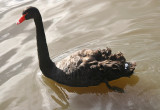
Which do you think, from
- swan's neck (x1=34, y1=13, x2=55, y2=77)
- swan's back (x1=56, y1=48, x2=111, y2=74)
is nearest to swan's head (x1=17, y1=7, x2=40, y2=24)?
swan's neck (x1=34, y1=13, x2=55, y2=77)

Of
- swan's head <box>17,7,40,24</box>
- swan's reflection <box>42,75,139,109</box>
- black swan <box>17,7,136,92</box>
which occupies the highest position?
swan's head <box>17,7,40,24</box>

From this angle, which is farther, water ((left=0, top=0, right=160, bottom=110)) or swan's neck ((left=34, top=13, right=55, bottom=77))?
swan's neck ((left=34, top=13, right=55, bottom=77))

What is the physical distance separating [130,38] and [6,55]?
2574 millimetres

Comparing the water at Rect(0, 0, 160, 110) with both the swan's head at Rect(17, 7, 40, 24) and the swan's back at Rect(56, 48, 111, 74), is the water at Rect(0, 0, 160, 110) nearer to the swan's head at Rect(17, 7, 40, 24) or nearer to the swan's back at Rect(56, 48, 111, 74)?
the swan's back at Rect(56, 48, 111, 74)

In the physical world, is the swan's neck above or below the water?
above

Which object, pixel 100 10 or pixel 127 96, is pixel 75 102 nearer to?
pixel 127 96

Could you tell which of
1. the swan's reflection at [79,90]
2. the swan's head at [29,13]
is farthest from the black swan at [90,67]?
the swan's reflection at [79,90]

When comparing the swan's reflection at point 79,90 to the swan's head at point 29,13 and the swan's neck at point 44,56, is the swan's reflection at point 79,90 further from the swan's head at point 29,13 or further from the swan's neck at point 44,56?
the swan's head at point 29,13

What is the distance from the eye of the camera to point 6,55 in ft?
19.7

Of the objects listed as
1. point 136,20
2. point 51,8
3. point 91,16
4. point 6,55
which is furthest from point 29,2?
point 136,20

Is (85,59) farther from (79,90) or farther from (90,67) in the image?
(79,90)

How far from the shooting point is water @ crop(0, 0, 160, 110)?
433 cm

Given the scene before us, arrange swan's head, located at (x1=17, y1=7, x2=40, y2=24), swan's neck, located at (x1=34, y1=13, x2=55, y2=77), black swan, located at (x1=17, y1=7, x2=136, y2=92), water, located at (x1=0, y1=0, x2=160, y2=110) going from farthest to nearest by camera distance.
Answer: swan's neck, located at (x1=34, y1=13, x2=55, y2=77), swan's head, located at (x1=17, y1=7, x2=40, y2=24), water, located at (x1=0, y1=0, x2=160, y2=110), black swan, located at (x1=17, y1=7, x2=136, y2=92)

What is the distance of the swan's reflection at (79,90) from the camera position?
14.5ft
